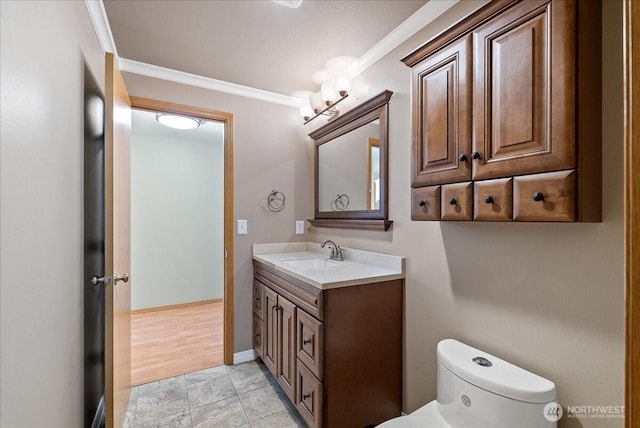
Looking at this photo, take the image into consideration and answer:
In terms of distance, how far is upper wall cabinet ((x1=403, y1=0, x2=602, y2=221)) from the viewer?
885mm

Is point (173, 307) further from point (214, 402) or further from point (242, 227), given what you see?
point (214, 402)

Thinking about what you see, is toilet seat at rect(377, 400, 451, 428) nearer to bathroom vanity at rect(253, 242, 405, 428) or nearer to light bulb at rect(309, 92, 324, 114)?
bathroom vanity at rect(253, 242, 405, 428)

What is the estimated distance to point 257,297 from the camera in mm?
2518

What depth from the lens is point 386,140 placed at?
1.92 meters

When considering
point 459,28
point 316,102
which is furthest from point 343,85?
point 459,28

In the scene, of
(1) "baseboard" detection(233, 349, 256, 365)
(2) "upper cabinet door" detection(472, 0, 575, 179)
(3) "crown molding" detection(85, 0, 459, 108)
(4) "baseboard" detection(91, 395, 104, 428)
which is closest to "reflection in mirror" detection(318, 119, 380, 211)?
(3) "crown molding" detection(85, 0, 459, 108)

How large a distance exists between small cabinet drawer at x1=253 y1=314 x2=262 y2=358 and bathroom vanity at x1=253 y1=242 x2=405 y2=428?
0.49 meters

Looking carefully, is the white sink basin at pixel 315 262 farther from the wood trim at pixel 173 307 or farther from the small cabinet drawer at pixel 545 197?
the wood trim at pixel 173 307

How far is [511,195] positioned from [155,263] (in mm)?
4066

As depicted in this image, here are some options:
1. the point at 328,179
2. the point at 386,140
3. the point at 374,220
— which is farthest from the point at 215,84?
the point at 374,220

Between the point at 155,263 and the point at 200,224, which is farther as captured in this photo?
the point at 200,224

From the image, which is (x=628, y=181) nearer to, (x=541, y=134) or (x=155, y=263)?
(x=541, y=134)

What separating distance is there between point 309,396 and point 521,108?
1669mm

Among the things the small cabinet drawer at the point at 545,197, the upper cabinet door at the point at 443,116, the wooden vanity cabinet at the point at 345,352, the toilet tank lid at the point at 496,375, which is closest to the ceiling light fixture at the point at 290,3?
the upper cabinet door at the point at 443,116
